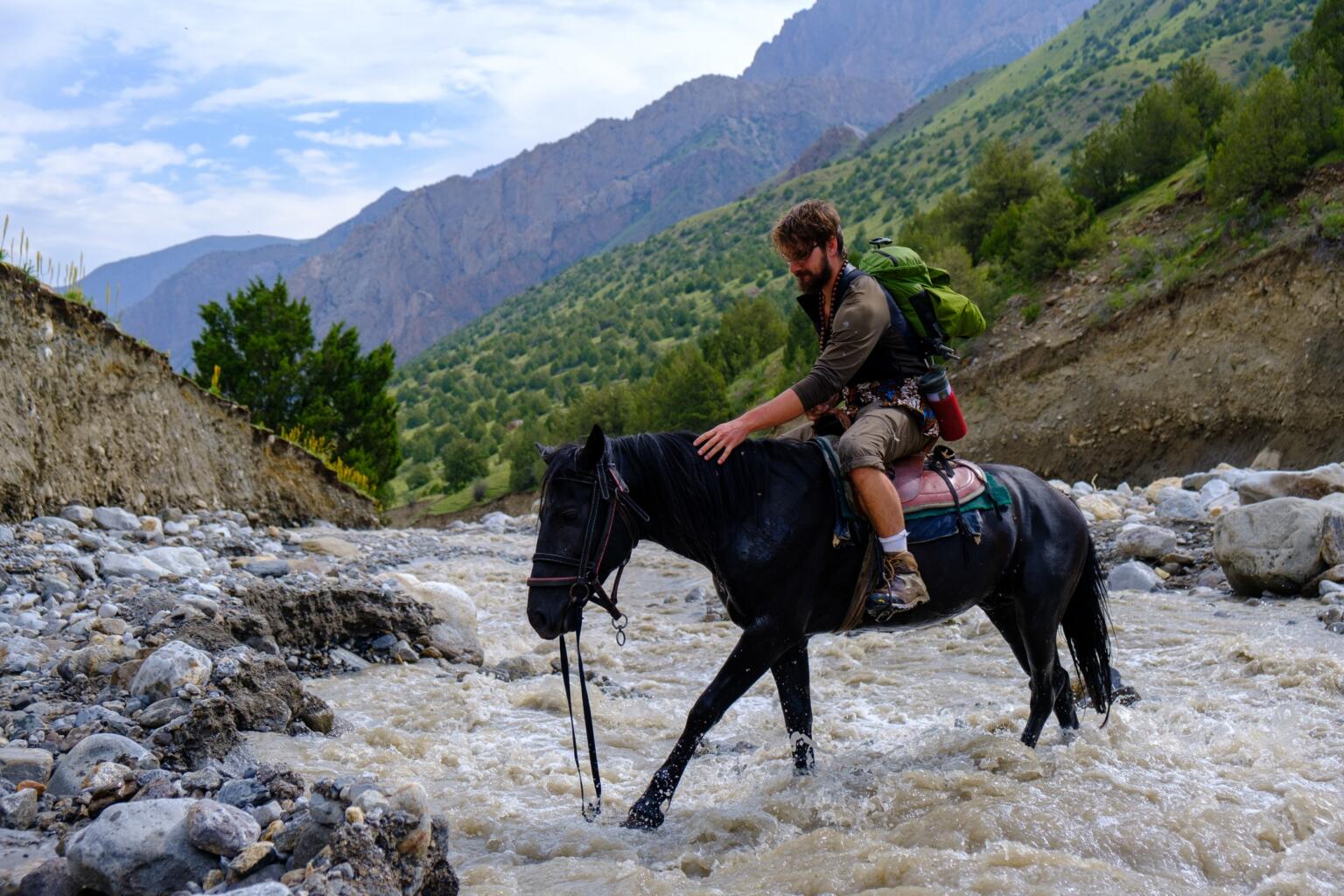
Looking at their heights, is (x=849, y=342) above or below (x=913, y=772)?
above

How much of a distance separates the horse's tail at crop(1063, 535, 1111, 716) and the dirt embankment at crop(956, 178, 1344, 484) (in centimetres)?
1458

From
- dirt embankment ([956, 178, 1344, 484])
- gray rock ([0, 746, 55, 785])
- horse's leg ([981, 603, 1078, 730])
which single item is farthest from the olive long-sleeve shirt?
dirt embankment ([956, 178, 1344, 484])

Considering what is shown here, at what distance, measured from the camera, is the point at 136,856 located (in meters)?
3.31

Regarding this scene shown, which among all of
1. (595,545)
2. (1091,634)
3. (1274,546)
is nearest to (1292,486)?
(1274,546)

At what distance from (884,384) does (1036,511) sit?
4.31 feet

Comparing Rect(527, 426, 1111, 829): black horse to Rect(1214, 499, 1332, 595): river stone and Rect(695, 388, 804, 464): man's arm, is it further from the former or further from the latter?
Rect(1214, 499, 1332, 595): river stone

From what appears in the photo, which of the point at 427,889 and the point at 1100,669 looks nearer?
the point at 427,889

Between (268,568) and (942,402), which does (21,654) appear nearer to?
(268,568)

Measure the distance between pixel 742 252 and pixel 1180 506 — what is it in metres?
79.6

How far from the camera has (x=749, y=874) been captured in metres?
4.12

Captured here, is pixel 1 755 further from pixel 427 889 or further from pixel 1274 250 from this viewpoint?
pixel 1274 250

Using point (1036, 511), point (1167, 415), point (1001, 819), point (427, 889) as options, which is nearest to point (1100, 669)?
point (1036, 511)

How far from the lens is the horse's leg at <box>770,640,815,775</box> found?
5133 mm

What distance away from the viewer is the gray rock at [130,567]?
330 inches
